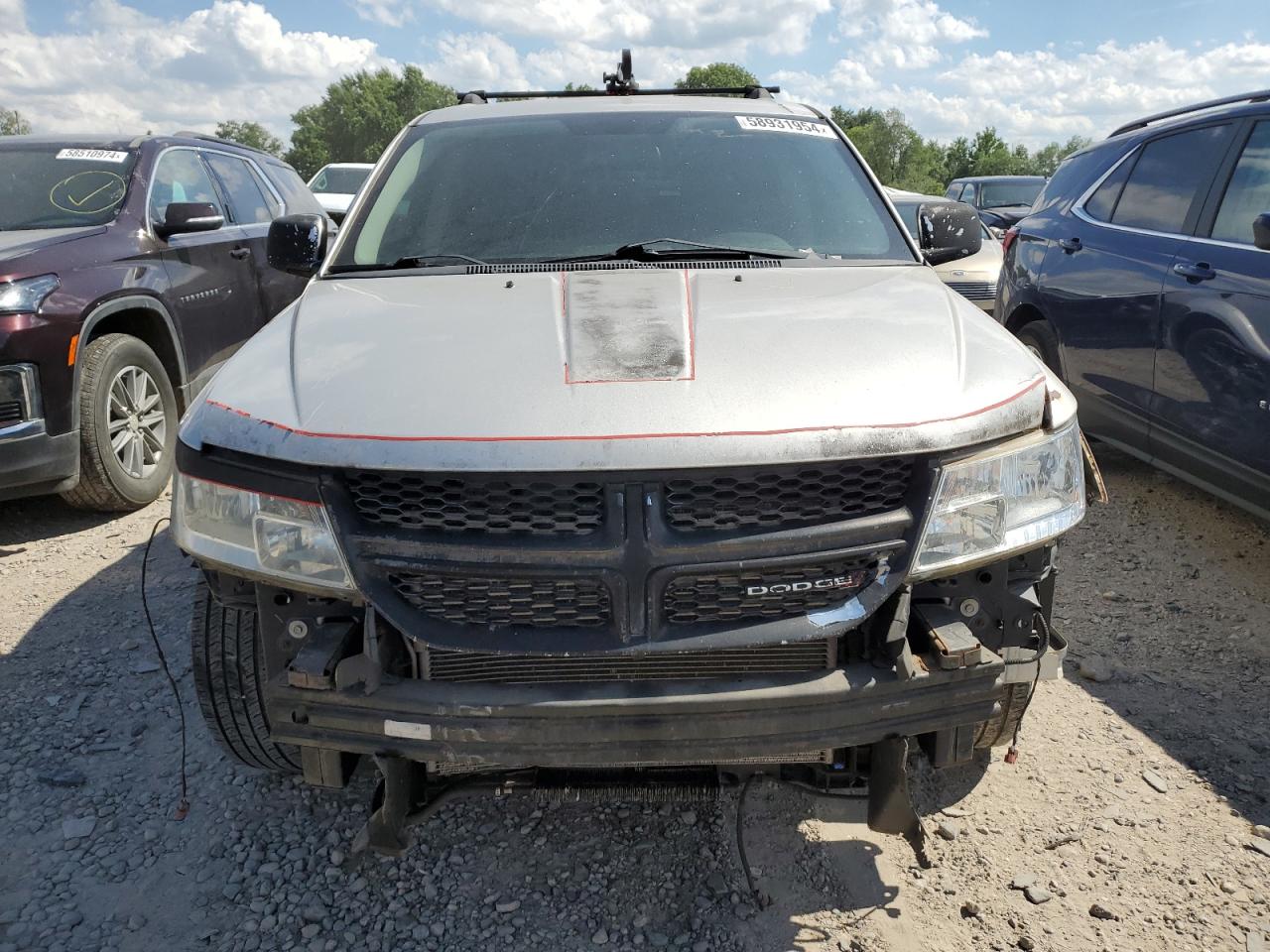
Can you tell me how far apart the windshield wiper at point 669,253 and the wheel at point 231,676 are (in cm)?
131

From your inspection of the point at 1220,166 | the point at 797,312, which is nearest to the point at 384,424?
the point at 797,312

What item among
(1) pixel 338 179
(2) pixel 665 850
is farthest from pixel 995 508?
(1) pixel 338 179

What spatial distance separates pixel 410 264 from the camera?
294 cm

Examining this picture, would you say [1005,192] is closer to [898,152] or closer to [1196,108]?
[1196,108]

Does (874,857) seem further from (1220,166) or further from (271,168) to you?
(271,168)

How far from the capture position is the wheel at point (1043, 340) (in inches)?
204

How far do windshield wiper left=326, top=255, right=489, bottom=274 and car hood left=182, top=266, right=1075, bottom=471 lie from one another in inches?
13.0

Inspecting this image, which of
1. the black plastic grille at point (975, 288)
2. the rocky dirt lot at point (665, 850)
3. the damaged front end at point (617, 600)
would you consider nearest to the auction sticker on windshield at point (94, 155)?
the rocky dirt lot at point (665, 850)

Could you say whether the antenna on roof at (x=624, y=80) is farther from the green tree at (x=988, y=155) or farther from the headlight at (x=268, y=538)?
the green tree at (x=988, y=155)

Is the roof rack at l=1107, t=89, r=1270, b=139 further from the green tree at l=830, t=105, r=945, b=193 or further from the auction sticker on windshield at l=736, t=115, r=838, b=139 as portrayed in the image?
the green tree at l=830, t=105, r=945, b=193

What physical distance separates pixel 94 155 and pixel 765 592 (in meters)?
5.21

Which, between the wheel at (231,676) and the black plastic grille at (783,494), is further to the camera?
the wheel at (231,676)

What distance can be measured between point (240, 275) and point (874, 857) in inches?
204

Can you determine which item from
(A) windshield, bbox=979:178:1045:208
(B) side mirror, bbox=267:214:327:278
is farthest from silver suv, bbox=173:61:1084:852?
(A) windshield, bbox=979:178:1045:208
